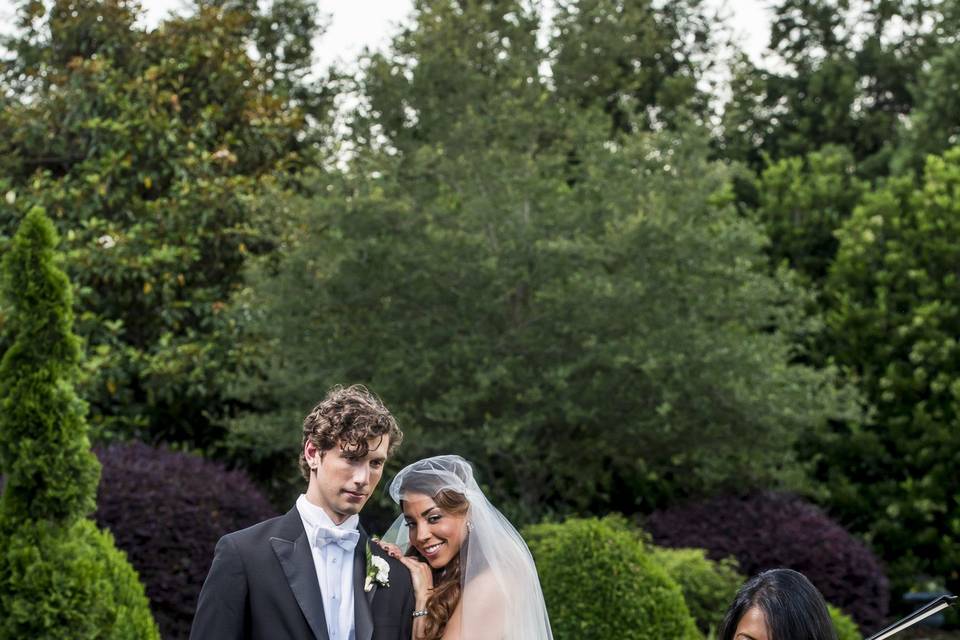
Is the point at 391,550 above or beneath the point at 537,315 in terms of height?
beneath

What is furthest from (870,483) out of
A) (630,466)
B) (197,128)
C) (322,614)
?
(322,614)

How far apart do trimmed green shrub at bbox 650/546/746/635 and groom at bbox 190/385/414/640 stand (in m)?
6.31

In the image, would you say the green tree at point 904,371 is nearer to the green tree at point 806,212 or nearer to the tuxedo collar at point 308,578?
the green tree at point 806,212

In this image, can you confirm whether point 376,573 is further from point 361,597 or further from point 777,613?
point 777,613

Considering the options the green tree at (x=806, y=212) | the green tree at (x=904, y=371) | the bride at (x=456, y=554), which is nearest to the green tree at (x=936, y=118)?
the green tree at (x=806, y=212)

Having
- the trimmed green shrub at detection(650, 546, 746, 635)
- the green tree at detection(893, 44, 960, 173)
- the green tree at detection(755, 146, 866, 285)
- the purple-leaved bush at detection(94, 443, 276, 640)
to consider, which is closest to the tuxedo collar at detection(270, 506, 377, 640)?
the purple-leaved bush at detection(94, 443, 276, 640)

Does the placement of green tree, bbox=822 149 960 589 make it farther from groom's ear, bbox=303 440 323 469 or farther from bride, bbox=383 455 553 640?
groom's ear, bbox=303 440 323 469

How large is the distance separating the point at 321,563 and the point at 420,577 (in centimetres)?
51

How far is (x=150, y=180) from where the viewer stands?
1291cm

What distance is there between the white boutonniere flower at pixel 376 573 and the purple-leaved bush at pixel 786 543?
7.77 meters

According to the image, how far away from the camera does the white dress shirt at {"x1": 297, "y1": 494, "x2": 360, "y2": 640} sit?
349 cm

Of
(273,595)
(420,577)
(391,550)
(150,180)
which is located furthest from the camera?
(150,180)

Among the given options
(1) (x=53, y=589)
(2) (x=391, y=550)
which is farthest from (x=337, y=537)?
(1) (x=53, y=589)

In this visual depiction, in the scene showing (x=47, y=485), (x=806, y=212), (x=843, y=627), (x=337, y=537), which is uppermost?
(x=806, y=212)
